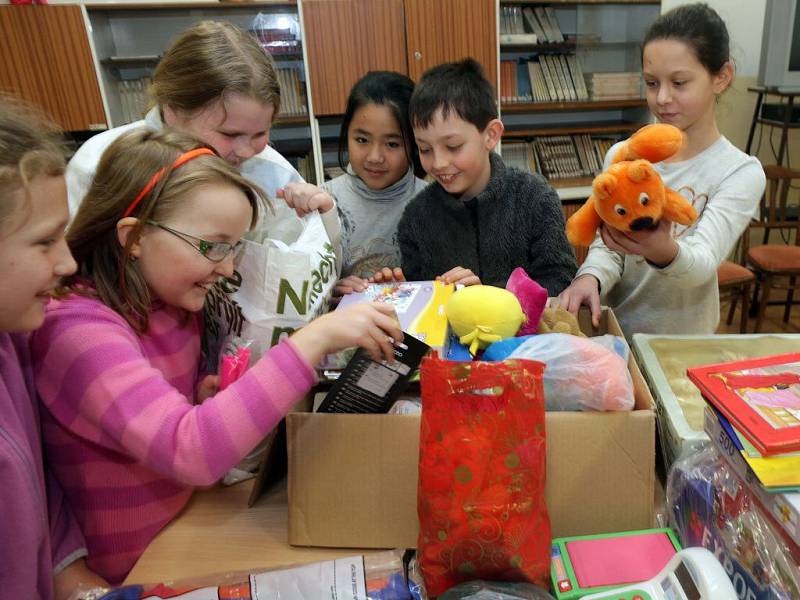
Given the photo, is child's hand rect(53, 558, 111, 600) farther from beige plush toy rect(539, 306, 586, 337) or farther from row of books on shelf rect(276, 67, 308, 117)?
row of books on shelf rect(276, 67, 308, 117)

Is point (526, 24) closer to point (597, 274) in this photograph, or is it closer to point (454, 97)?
point (454, 97)

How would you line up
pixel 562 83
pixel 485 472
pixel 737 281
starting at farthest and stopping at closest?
pixel 562 83, pixel 737 281, pixel 485 472

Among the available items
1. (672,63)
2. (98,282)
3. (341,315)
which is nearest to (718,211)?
(672,63)

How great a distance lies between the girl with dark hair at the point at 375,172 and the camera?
1.44m

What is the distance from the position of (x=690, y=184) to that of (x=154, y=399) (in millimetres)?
1133

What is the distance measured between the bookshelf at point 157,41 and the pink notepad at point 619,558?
3.05m

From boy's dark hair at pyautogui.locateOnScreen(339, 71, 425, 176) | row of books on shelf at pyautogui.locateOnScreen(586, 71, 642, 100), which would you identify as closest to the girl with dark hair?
boy's dark hair at pyautogui.locateOnScreen(339, 71, 425, 176)

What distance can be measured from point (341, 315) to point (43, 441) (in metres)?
0.46

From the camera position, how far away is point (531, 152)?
366cm

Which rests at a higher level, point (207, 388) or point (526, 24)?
point (526, 24)

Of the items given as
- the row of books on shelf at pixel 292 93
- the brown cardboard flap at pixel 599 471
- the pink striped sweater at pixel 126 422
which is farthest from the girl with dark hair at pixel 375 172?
the row of books on shelf at pixel 292 93

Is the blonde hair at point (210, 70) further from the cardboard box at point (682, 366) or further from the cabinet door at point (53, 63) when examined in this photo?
the cabinet door at point (53, 63)

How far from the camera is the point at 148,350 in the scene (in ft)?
2.79

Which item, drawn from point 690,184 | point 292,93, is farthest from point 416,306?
point 292,93
